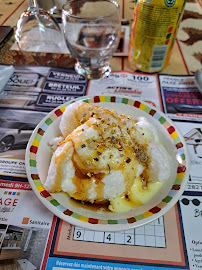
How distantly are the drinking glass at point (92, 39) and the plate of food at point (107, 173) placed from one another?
344mm

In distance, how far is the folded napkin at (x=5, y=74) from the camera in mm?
747

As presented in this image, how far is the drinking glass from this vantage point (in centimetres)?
77

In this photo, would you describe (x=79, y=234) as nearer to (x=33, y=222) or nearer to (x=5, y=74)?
(x=33, y=222)

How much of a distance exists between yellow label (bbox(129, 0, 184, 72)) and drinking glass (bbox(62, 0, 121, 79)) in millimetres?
78

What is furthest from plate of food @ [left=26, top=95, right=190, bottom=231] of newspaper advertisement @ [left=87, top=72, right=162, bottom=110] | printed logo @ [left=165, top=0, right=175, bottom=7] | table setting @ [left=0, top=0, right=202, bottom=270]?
printed logo @ [left=165, top=0, right=175, bottom=7]

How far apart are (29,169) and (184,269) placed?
0.36 m

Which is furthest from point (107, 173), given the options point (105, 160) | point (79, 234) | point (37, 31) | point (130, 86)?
A: point (37, 31)

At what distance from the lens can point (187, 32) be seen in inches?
39.9

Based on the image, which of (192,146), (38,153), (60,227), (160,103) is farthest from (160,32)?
(60,227)

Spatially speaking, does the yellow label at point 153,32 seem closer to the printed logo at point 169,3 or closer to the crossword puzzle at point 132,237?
the printed logo at point 169,3

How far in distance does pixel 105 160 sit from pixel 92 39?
592 millimetres

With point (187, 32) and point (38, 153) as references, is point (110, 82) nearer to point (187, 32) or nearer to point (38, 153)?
point (38, 153)

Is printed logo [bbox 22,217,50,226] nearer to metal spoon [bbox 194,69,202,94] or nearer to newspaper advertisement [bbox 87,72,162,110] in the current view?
newspaper advertisement [bbox 87,72,162,110]

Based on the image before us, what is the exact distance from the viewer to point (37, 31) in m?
0.99
